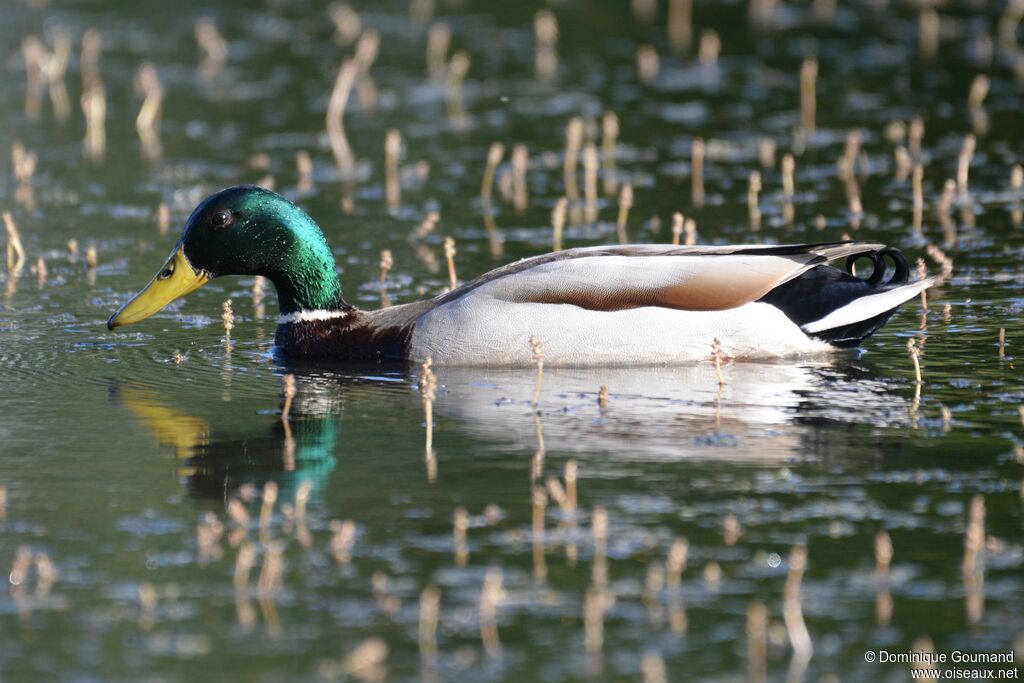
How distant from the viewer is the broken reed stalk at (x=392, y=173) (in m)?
14.1

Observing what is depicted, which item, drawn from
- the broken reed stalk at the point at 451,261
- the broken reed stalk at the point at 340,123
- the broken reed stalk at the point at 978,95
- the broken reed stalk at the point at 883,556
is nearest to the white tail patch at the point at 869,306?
the broken reed stalk at the point at 451,261

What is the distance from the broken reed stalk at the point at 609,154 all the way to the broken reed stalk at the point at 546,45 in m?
3.12

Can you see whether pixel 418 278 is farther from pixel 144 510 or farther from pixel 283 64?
pixel 283 64

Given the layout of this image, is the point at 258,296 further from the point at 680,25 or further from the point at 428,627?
the point at 680,25

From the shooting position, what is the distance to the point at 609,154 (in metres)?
15.2

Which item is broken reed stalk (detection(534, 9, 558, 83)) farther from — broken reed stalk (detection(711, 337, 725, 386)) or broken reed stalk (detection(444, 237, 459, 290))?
broken reed stalk (detection(711, 337, 725, 386))

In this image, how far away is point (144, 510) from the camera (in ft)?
22.0

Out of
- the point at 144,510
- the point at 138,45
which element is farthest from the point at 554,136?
the point at 144,510

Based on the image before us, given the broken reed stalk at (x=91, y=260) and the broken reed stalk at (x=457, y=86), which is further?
the broken reed stalk at (x=457, y=86)

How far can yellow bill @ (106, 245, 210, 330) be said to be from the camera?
389 inches

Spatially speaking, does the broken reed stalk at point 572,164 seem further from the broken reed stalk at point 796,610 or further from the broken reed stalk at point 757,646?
the broken reed stalk at point 757,646

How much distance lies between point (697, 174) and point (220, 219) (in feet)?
17.4

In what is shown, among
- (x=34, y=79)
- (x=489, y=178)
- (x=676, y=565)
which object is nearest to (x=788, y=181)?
(x=489, y=178)

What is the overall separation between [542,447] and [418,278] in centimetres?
427
